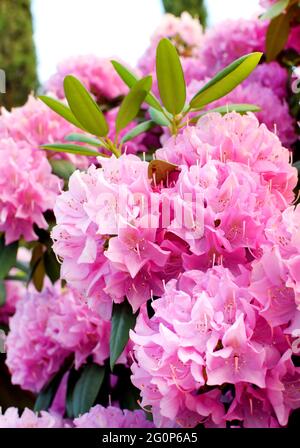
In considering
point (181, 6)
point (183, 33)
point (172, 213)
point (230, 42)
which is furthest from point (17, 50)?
point (172, 213)

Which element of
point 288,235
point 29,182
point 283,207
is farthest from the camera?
point 29,182

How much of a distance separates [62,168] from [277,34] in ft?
1.50

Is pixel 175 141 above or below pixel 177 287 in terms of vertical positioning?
above

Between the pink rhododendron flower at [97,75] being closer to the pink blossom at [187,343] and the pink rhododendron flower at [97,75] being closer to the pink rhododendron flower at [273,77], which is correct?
the pink rhododendron flower at [273,77]

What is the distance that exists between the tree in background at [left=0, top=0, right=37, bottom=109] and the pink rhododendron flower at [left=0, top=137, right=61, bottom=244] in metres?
5.73

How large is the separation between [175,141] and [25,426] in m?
0.38

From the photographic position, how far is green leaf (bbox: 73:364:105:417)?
1029 millimetres

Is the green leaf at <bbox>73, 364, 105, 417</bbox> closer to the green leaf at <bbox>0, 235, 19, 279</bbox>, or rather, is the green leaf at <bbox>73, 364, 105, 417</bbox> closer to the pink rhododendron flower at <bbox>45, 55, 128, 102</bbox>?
the green leaf at <bbox>0, 235, 19, 279</bbox>

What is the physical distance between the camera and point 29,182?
1.08 meters

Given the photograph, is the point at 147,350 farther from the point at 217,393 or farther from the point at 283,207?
the point at 283,207

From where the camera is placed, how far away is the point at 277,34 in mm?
1251

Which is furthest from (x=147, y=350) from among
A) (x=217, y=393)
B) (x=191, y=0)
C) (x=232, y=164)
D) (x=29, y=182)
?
(x=191, y=0)

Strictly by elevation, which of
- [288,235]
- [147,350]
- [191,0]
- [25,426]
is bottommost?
[25,426]

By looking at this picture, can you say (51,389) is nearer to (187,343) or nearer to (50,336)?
(50,336)
